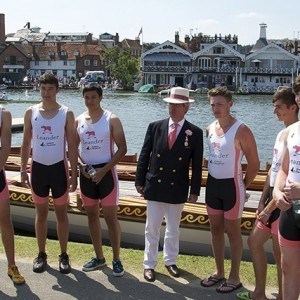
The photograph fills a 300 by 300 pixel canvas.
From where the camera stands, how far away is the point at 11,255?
17.1 ft

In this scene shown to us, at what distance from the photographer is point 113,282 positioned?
518cm

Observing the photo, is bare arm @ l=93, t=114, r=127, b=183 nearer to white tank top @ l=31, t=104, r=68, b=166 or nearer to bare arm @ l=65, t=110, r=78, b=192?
bare arm @ l=65, t=110, r=78, b=192

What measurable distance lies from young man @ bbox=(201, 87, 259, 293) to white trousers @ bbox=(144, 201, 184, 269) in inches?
19.3

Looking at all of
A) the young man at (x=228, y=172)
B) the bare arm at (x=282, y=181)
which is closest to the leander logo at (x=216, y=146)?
the young man at (x=228, y=172)

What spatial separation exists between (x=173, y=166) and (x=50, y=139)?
1.38 meters

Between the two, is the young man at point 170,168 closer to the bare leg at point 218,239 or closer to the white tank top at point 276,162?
the bare leg at point 218,239

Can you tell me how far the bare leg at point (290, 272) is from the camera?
3.71m

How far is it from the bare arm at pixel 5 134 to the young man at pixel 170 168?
1448 mm

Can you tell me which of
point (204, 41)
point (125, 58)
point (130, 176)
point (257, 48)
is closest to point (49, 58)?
point (125, 58)

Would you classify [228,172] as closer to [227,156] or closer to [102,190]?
[227,156]

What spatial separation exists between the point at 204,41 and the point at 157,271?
85862 mm

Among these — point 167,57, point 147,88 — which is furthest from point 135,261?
point 167,57

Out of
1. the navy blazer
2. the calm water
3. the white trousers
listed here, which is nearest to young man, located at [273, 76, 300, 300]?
the navy blazer

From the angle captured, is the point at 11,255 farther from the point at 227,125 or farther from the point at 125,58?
the point at 125,58
